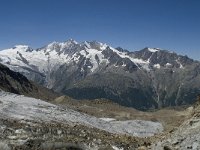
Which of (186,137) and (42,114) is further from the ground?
(42,114)

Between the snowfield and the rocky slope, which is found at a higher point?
the snowfield

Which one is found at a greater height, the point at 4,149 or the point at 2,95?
the point at 2,95

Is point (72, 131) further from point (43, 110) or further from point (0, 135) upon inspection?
point (43, 110)

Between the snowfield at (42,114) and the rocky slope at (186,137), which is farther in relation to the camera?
the snowfield at (42,114)

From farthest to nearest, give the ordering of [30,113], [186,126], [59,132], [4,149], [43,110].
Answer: [43,110]
[30,113]
[59,132]
[4,149]
[186,126]

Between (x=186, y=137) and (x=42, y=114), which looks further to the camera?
(x=42, y=114)

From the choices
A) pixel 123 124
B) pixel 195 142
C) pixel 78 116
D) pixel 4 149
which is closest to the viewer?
pixel 195 142

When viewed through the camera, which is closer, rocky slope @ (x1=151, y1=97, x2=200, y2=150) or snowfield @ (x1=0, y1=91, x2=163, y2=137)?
rocky slope @ (x1=151, y1=97, x2=200, y2=150)

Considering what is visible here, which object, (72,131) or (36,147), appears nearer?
(36,147)

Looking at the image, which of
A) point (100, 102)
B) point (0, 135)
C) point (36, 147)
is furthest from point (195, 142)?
point (100, 102)

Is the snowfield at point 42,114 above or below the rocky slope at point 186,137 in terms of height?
above
